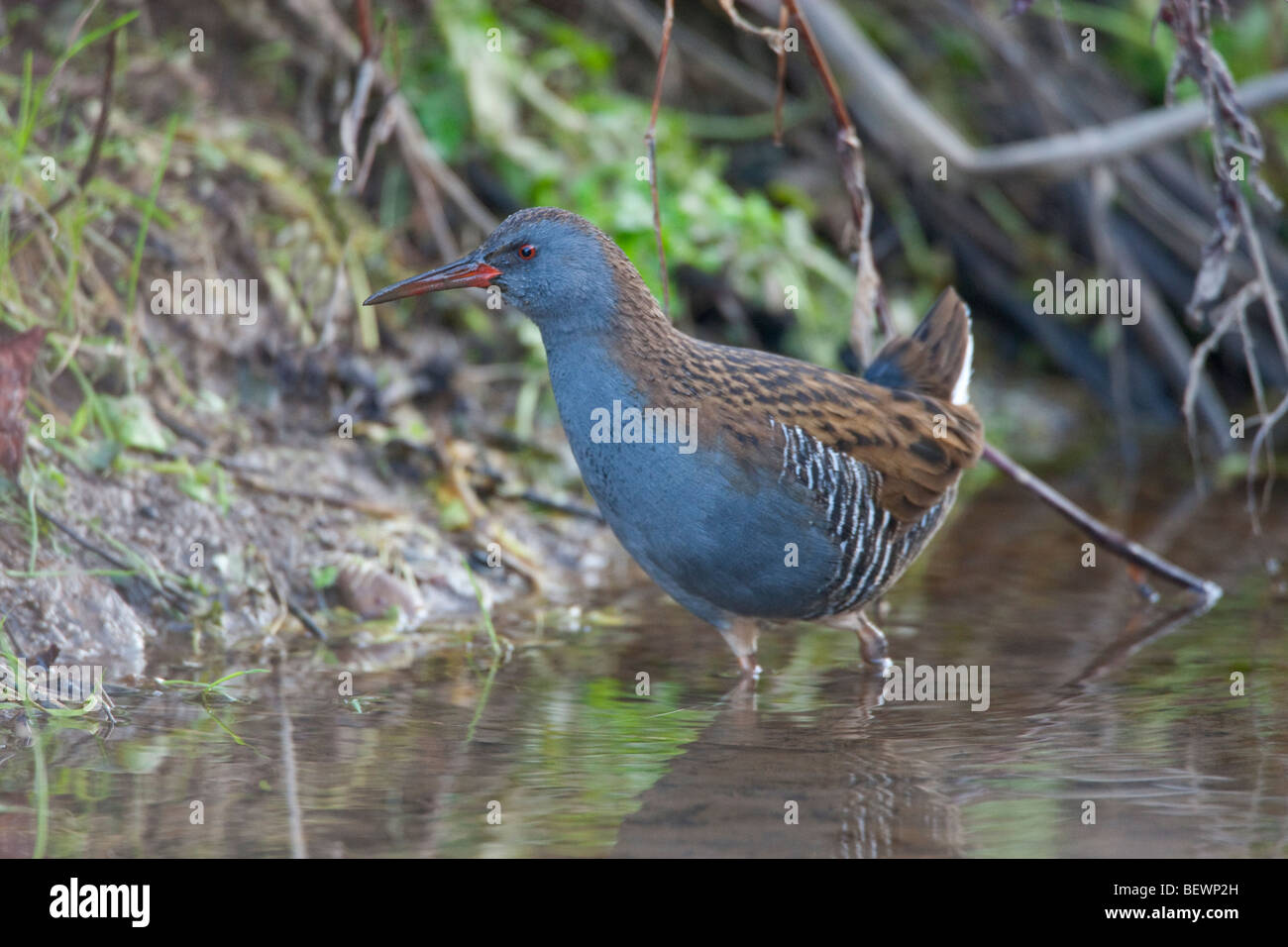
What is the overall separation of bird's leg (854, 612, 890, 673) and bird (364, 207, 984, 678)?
0.02m

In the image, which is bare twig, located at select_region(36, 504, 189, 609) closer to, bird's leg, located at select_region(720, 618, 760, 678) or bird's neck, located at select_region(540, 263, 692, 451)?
bird's neck, located at select_region(540, 263, 692, 451)

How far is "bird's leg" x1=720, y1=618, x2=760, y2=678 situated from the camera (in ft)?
12.5

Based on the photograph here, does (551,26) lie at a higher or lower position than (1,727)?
higher

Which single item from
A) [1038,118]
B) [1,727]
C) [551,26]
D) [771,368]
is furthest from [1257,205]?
[1,727]

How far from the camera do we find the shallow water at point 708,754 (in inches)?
103

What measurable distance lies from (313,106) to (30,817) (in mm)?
3915

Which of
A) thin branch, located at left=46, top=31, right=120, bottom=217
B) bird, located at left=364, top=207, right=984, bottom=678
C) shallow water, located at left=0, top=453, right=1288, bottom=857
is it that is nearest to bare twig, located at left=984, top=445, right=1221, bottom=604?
shallow water, located at left=0, top=453, right=1288, bottom=857

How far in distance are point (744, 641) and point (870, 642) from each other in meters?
0.35

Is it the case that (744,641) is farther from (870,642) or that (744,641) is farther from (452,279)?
(452,279)

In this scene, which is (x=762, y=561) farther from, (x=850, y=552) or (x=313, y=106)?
(x=313, y=106)

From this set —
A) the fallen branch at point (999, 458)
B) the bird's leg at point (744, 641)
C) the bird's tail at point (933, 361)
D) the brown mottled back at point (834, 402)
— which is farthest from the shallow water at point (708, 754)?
the bird's tail at point (933, 361)
